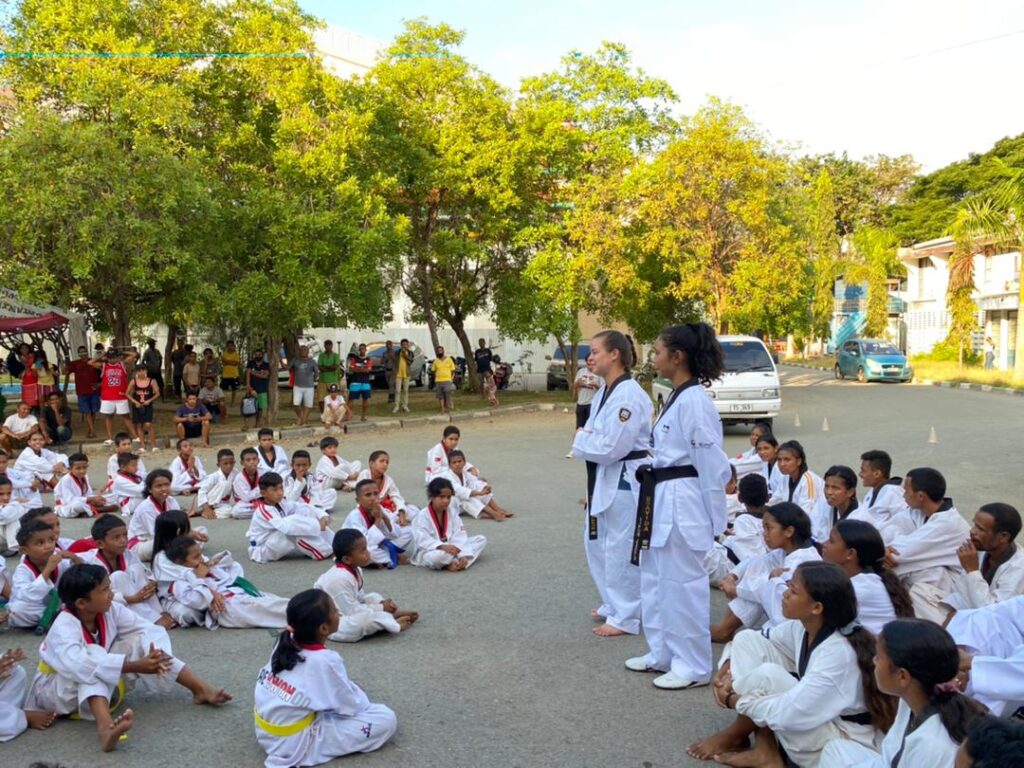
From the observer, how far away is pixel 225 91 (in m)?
19.7

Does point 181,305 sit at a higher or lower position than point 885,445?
higher

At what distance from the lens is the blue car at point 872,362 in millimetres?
32906

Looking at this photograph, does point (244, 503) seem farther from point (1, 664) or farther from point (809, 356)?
point (809, 356)

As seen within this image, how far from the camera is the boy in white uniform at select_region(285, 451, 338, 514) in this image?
10.0 m

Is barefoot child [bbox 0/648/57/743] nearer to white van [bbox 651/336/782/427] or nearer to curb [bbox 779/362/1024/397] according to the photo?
white van [bbox 651/336/782/427]

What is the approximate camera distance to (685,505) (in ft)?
17.4

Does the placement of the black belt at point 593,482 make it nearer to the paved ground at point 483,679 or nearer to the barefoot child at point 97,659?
the paved ground at point 483,679

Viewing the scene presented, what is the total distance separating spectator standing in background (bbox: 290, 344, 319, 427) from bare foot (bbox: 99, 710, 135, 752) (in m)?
14.3

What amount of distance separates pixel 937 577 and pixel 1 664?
17.4ft

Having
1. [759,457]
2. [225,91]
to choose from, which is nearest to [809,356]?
[225,91]

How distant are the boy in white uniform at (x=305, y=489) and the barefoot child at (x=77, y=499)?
2.10 meters

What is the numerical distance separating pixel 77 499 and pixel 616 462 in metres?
7.11

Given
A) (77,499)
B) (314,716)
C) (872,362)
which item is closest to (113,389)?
(77,499)

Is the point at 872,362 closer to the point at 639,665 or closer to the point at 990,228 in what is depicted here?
the point at 990,228
